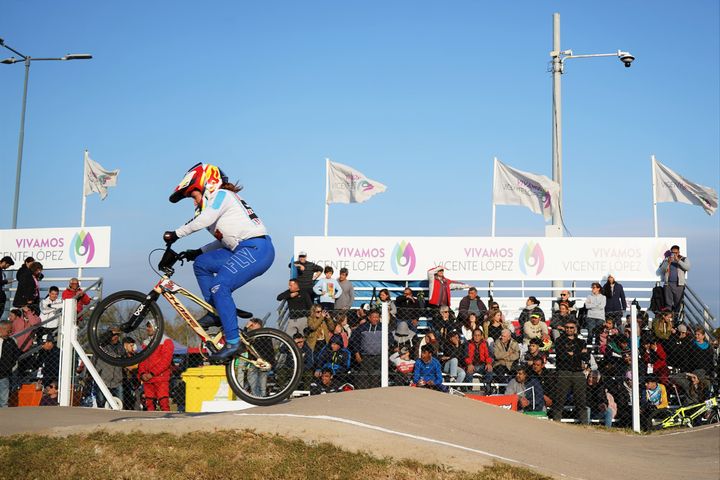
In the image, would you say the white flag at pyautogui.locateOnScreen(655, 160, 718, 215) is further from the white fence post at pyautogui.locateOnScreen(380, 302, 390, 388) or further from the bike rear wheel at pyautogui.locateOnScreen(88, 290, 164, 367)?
the bike rear wheel at pyautogui.locateOnScreen(88, 290, 164, 367)

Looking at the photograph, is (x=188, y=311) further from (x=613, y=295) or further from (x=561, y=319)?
(x=613, y=295)

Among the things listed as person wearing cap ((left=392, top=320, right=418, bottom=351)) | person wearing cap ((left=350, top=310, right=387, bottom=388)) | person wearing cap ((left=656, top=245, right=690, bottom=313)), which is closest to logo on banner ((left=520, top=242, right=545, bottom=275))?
person wearing cap ((left=656, top=245, right=690, bottom=313))

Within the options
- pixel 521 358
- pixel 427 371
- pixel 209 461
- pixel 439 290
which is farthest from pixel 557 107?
pixel 209 461

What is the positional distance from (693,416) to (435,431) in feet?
25.1

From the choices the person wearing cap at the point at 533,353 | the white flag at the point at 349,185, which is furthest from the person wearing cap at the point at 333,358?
the white flag at the point at 349,185

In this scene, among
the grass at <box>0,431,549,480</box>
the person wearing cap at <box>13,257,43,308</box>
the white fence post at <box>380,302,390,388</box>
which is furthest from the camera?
the person wearing cap at <box>13,257,43,308</box>

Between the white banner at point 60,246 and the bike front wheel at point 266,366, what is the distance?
14818mm

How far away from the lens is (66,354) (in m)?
14.6

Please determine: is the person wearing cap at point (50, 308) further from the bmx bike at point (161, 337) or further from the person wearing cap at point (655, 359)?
the person wearing cap at point (655, 359)

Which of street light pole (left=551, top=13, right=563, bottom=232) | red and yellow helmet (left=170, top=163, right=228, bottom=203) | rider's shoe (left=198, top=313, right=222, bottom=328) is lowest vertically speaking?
rider's shoe (left=198, top=313, right=222, bottom=328)

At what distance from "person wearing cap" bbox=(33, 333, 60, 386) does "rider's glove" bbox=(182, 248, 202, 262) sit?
667cm

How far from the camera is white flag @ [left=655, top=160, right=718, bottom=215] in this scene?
25406 millimetres

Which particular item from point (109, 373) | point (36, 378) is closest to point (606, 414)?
point (109, 373)

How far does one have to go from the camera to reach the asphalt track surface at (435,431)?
9664 millimetres
